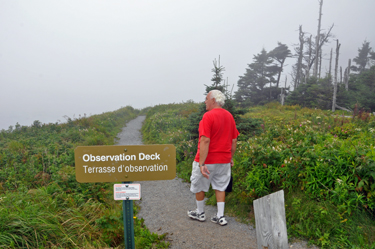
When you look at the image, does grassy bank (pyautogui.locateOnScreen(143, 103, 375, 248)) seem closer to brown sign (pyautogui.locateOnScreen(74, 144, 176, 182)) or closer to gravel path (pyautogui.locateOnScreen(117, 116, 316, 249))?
gravel path (pyautogui.locateOnScreen(117, 116, 316, 249))

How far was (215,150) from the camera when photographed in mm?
3807

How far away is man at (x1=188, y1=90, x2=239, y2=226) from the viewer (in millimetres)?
3721

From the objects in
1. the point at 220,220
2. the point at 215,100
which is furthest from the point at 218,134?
the point at 220,220

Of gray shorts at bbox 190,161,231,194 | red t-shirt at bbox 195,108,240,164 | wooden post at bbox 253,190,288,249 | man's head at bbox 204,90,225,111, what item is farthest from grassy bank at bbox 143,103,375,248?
→ wooden post at bbox 253,190,288,249

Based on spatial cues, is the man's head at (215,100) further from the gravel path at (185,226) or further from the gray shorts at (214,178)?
the gravel path at (185,226)

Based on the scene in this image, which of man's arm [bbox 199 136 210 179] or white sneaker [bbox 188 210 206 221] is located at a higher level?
man's arm [bbox 199 136 210 179]

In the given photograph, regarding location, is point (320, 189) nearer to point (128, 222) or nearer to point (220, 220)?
point (220, 220)

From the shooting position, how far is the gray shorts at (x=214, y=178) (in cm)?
394

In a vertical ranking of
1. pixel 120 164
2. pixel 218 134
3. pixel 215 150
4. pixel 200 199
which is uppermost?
pixel 218 134

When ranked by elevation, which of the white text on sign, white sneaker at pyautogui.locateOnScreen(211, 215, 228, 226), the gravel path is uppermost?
the white text on sign

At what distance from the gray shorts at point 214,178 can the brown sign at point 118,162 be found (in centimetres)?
163

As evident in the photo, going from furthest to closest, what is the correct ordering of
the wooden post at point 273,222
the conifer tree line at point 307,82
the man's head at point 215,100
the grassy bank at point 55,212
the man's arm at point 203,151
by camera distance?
the conifer tree line at point 307,82 < the man's head at point 215,100 < the man's arm at point 203,151 < the grassy bank at point 55,212 < the wooden post at point 273,222

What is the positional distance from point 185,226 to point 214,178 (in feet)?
3.31

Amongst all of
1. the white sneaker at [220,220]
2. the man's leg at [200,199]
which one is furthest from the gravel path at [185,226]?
the man's leg at [200,199]
